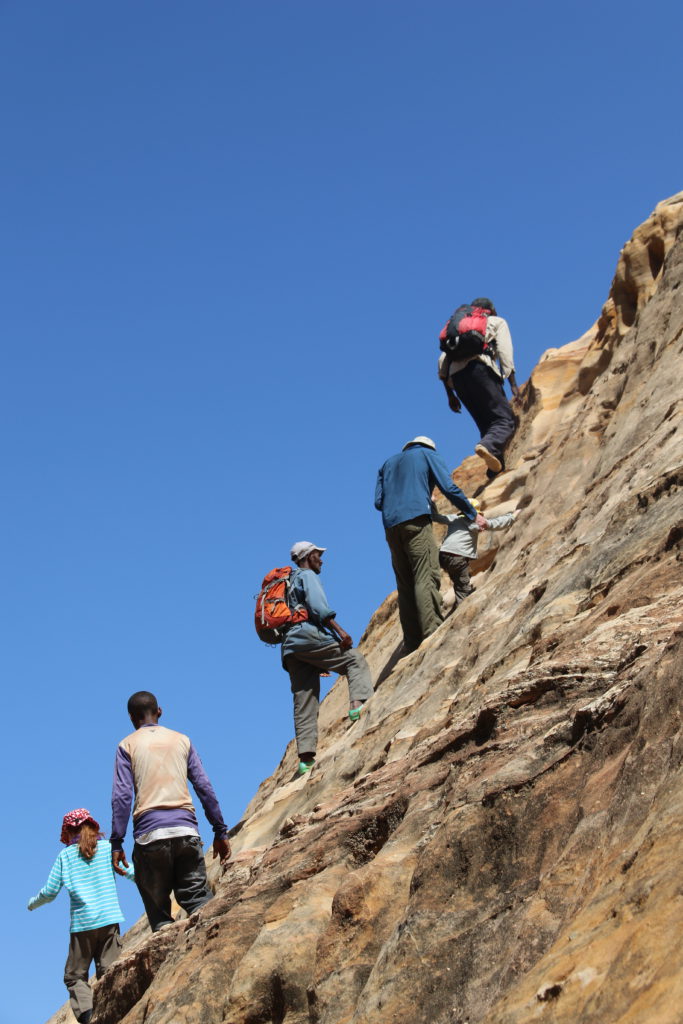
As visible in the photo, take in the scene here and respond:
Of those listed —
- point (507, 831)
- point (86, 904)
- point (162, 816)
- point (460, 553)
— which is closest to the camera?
point (507, 831)

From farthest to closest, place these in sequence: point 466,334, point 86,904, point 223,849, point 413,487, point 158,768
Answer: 1. point 466,334
2. point 413,487
3. point 86,904
4. point 223,849
5. point 158,768

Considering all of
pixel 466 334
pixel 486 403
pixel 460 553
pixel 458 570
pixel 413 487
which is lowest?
A: pixel 458 570

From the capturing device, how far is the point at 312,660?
13.6 m

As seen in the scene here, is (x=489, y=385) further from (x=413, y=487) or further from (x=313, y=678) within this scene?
(x=313, y=678)

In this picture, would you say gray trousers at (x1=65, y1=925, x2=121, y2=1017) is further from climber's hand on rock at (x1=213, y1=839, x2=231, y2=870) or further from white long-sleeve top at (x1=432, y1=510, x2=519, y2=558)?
white long-sleeve top at (x1=432, y1=510, x2=519, y2=558)

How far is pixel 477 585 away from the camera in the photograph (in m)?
13.8

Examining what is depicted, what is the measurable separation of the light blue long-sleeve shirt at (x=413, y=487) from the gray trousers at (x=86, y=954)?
17.3ft

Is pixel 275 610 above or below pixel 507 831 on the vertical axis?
above

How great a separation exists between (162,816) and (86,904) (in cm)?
170

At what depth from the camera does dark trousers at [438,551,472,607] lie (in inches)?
548

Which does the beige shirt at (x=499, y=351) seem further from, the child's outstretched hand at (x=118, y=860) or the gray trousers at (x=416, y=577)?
the child's outstretched hand at (x=118, y=860)

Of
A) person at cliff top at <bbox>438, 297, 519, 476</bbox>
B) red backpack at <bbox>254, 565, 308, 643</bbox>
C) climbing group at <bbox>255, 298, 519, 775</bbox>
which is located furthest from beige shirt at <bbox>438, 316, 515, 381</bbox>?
red backpack at <bbox>254, 565, 308, 643</bbox>

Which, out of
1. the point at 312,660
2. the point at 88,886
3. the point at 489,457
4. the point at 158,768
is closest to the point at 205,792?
the point at 158,768

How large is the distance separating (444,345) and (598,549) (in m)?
8.99
